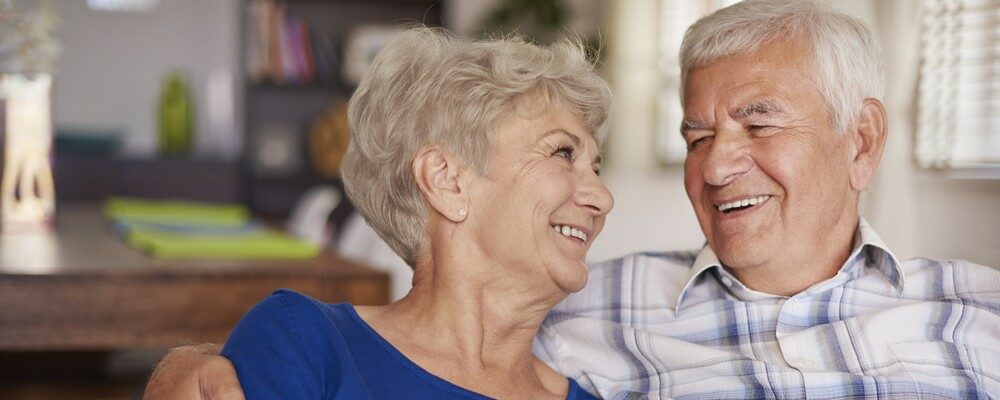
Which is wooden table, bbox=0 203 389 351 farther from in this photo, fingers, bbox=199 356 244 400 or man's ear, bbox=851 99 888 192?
man's ear, bbox=851 99 888 192

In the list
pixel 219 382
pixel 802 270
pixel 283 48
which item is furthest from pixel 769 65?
pixel 283 48

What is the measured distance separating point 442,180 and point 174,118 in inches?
207

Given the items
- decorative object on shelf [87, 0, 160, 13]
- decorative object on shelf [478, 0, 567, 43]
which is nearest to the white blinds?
decorative object on shelf [478, 0, 567, 43]

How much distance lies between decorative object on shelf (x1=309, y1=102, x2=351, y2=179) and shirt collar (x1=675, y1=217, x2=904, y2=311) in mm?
4422

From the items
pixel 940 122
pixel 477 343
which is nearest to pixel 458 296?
pixel 477 343

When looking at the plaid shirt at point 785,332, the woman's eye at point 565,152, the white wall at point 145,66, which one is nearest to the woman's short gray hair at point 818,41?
the plaid shirt at point 785,332

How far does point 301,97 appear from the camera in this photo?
250 inches

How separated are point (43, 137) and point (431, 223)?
1924mm

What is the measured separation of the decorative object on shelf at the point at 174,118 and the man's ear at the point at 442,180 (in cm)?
518

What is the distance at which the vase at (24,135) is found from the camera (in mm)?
3061

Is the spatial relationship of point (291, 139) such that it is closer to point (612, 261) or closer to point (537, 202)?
point (612, 261)

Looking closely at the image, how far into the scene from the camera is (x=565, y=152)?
5.25 ft

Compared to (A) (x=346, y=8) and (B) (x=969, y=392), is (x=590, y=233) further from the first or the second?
(A) (x=346, y=8)

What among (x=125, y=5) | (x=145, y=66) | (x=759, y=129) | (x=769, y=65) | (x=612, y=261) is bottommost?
(x=612, y=261)
